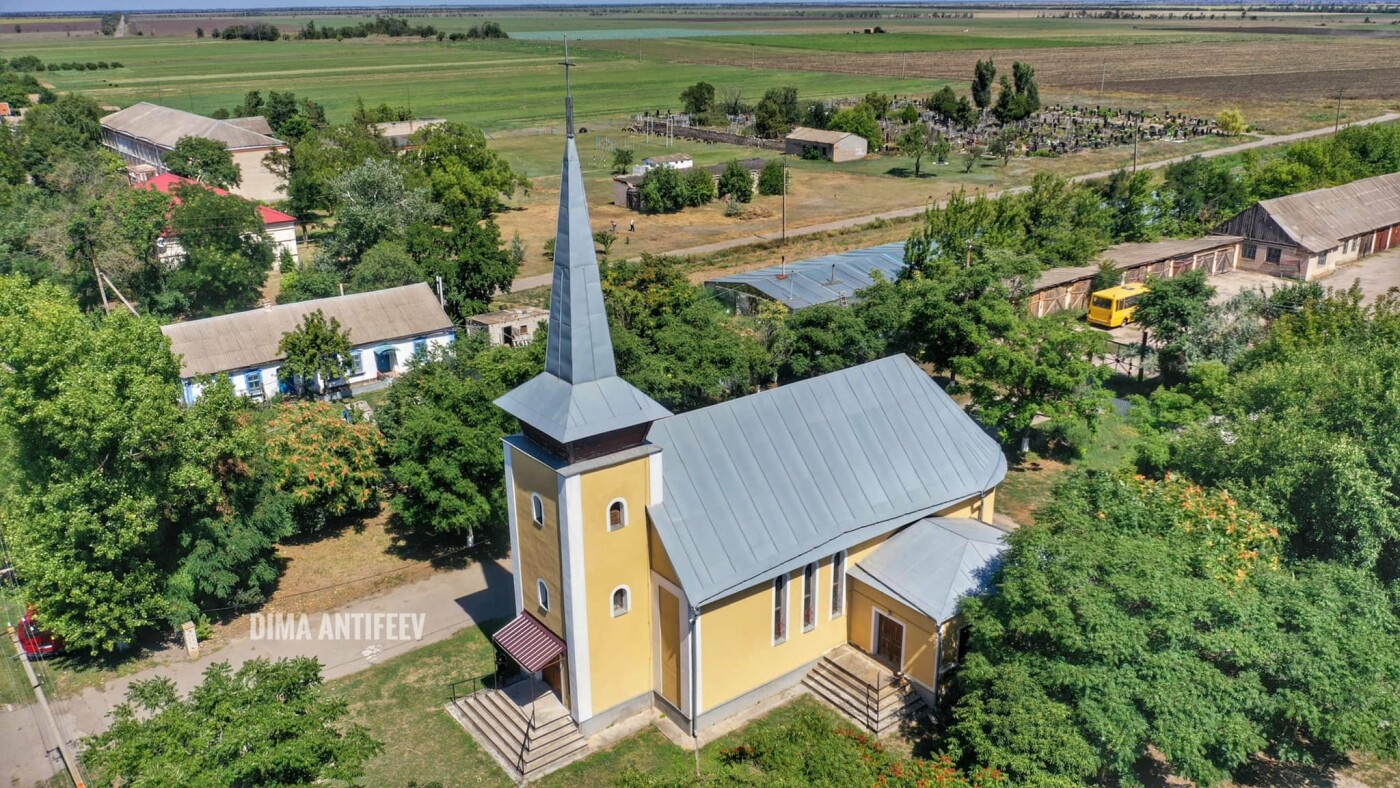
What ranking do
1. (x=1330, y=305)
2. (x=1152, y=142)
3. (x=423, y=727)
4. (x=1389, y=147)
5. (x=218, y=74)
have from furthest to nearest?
(x=218, y=74), (x=1152, y=142), (x=1389, y=147), (x=1330, y=305), (x=423, y=727)

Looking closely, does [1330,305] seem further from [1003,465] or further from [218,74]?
[218,74]

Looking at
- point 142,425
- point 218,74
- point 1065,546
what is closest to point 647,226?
point 142,425

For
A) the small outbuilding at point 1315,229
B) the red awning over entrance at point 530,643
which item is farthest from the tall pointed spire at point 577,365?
the small outbuilding at point 1315,229

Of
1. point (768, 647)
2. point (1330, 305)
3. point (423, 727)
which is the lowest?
point (423, 727)

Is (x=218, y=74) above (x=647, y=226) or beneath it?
above

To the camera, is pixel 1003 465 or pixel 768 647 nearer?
pixel 768 647

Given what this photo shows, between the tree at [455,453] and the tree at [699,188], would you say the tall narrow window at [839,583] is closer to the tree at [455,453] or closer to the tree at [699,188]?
the tree at [455,453]

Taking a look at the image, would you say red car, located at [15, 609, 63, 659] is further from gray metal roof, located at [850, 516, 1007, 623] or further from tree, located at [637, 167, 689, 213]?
tree, located at [637, 167, 689, 213]
